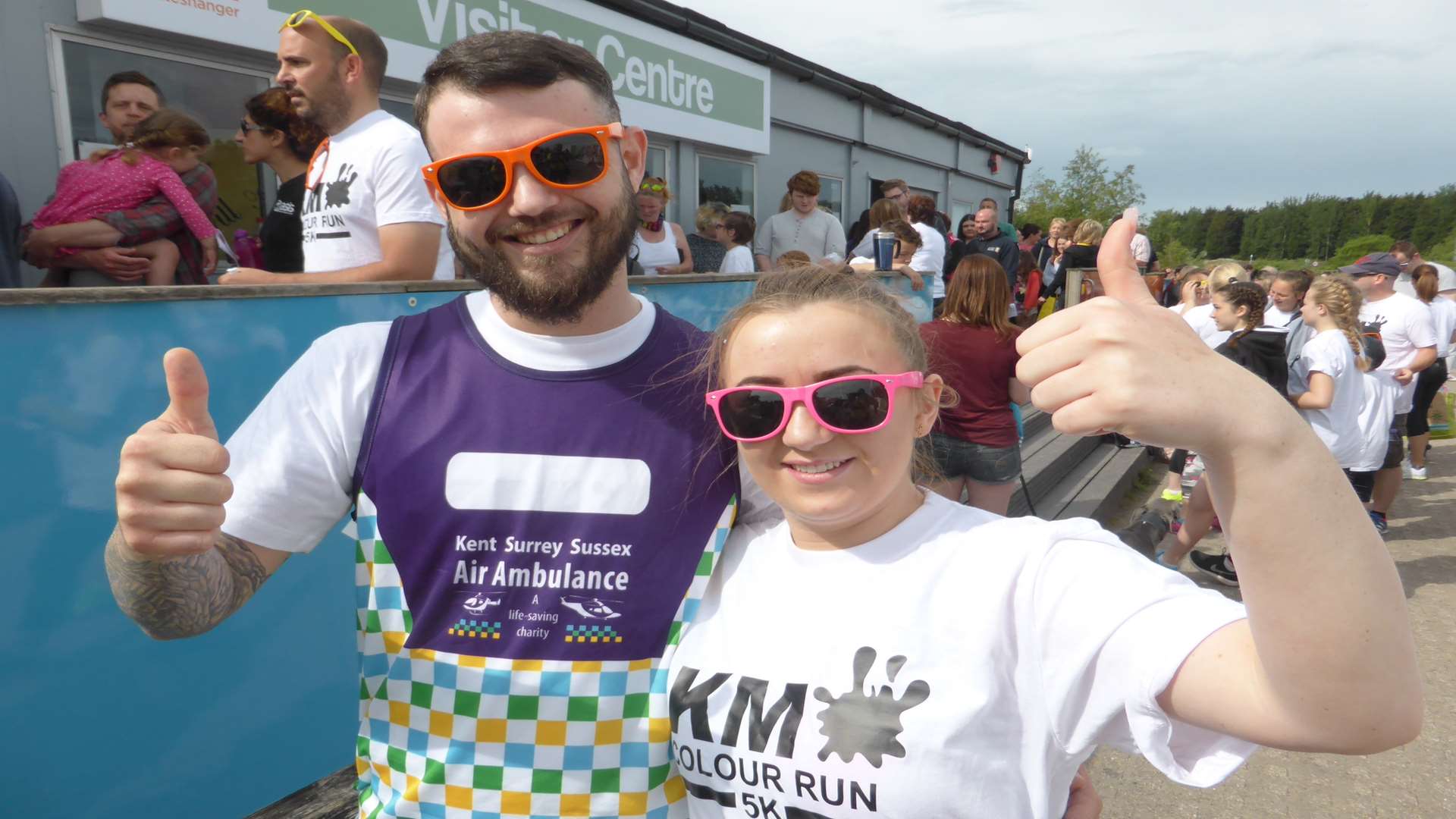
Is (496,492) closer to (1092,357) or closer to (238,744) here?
(1092,357)

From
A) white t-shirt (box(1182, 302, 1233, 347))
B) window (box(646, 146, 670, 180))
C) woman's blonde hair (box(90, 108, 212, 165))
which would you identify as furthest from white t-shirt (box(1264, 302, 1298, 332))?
woman's blonde hair (box(90, 108, 212, 165))

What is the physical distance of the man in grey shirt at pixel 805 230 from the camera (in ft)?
23.3

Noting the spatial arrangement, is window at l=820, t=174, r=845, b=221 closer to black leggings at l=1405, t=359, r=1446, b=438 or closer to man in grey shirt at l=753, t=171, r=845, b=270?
man in grey shirt at l=753, t=171, r=845, b=270

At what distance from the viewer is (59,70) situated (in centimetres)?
386

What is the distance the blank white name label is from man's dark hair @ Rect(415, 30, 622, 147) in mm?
608

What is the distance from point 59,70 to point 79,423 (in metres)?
2.77

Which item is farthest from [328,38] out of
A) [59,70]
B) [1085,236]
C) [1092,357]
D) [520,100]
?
[1085,236]

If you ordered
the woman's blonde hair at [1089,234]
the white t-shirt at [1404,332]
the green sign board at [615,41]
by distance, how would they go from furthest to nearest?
the woman's blonde hair at [1089,234] < the white t-shirt at [1404,332] < the green sign board at [615,41]

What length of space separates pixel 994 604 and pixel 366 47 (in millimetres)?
2755

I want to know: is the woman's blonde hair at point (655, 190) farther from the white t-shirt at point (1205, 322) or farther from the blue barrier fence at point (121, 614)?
the white t-shirt at point (1205, 322)

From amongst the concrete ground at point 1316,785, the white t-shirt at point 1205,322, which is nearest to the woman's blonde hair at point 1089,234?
the white t-shirt at point 1205,322

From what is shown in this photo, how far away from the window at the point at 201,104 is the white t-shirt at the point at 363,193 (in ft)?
6.23

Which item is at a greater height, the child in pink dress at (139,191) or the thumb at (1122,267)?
the child in pink dress at (139,191)

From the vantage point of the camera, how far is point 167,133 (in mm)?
3381
